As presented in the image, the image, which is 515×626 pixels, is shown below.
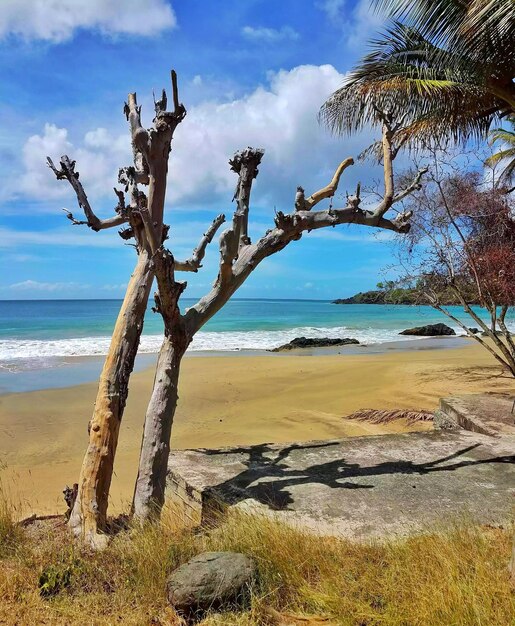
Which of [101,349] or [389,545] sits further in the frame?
[101,349]

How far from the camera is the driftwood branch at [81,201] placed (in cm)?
532

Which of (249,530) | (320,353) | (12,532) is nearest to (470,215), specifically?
(249,530)

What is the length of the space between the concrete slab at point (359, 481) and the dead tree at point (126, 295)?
1.02 m

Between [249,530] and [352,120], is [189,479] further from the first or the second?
[352,120]

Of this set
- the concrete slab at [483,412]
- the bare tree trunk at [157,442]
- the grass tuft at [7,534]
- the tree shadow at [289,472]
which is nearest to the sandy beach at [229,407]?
the grass tuft at [7,534]

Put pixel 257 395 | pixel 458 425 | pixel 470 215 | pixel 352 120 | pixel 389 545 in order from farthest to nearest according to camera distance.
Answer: pixel 257 395, pixel 352 120, pixel 470 215, pixel 458 425, pixel 389 545

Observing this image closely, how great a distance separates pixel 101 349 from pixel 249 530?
22468 millimetres

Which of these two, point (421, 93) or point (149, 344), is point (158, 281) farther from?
point (149, 344)

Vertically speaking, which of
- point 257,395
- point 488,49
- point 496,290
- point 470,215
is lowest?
point 257,395

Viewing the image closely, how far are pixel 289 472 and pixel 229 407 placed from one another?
6.83 meters

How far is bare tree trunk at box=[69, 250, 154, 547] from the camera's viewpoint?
14.8 feet

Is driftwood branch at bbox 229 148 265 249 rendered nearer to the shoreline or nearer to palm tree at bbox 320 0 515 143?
palm tree at bbox 320 0 515 143

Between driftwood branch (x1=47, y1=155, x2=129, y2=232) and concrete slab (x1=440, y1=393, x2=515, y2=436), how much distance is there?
5.51 metres

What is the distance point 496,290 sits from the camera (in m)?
10.1
